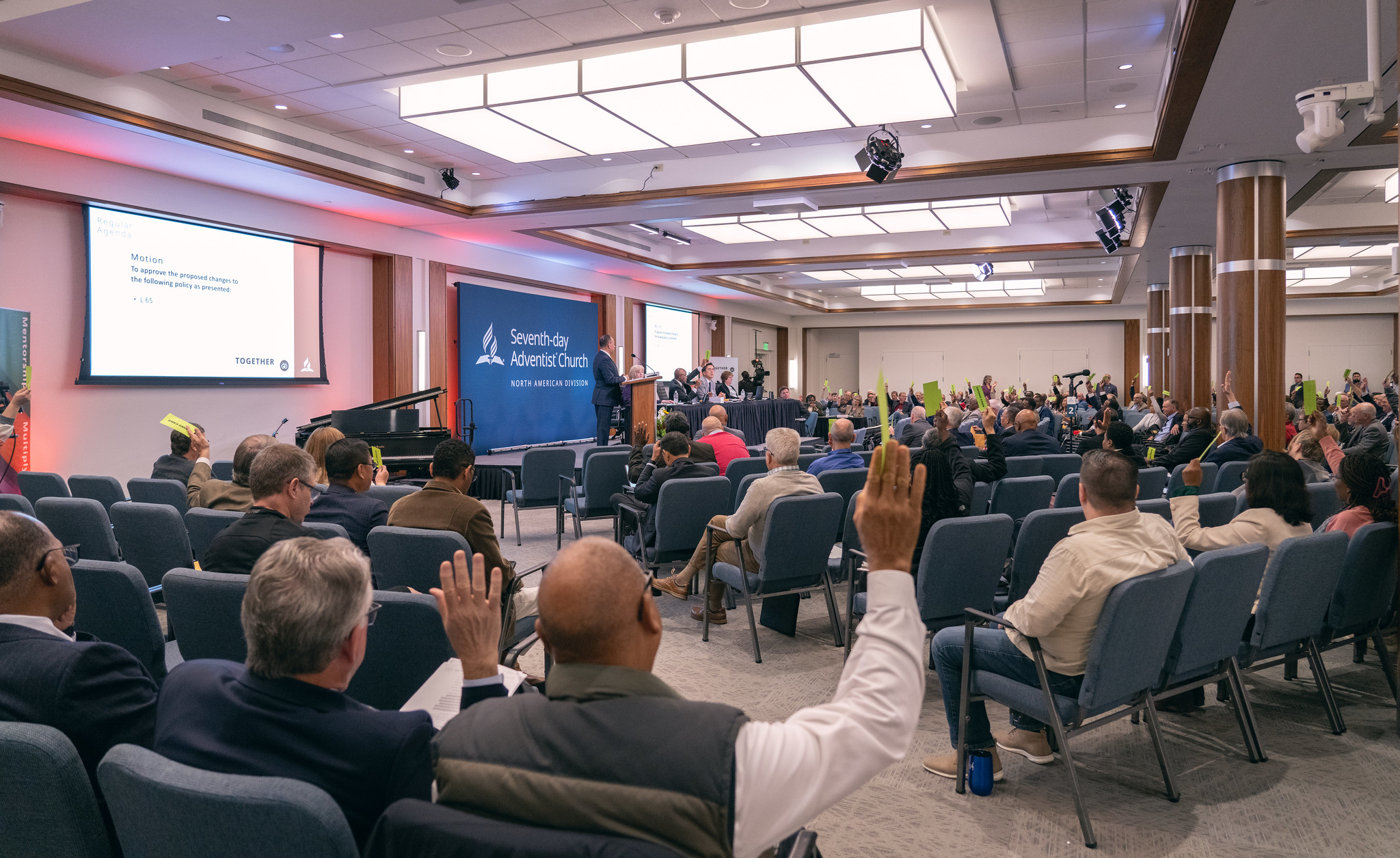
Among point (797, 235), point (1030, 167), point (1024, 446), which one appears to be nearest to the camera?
point (1024, 446)

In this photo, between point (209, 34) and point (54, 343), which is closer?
point (209, 34)

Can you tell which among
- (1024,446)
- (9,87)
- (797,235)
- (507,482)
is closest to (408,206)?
(507,482)

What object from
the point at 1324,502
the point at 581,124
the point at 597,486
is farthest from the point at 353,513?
the point at 581,124

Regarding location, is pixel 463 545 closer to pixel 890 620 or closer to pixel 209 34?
pixel 890 620

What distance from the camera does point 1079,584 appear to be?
99.1 inches

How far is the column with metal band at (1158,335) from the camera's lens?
1490 centimetres

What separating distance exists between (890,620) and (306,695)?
90 cm

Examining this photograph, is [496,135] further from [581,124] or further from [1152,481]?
[1152,481]

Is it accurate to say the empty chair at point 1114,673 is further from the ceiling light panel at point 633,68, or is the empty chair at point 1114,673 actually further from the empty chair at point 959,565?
the ceiling light panel at point 633,68

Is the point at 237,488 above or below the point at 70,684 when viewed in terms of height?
above

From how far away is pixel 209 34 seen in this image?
209 inches

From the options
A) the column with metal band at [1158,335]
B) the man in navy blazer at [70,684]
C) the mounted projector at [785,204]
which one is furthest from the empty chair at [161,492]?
the column with metal band at [1158,335]

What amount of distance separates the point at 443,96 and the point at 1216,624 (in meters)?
6.88

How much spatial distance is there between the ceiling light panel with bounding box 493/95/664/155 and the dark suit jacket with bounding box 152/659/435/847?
21.1ft
